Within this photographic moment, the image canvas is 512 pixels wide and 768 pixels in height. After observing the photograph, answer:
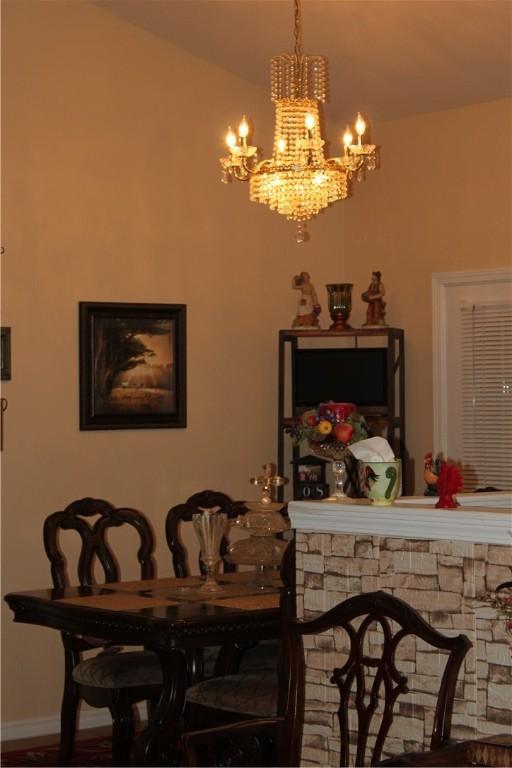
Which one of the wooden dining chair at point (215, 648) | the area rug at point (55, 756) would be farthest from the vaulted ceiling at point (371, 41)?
the area rug at point (55, 756)

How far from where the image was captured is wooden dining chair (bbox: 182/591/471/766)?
2896mm

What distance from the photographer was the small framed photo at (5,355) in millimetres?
6043

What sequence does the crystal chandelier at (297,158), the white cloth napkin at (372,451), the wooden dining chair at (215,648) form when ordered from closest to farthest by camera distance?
the white cloth napkin at (372,451) < the wooden dining chair at (215,648) < the crystal chandelier at (297,158)

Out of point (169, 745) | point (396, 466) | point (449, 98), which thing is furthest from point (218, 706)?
point (449, 98)

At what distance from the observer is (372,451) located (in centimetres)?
350

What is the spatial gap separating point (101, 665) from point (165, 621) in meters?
0.87

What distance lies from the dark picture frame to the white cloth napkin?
119 inches

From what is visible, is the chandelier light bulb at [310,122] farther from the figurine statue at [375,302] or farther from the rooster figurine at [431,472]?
the figurine statue at [375,302]

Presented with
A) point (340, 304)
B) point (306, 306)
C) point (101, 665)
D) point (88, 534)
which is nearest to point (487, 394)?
point (340, 304)

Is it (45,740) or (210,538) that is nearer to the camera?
(210,538)

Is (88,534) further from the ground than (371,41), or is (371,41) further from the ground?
(371,41)

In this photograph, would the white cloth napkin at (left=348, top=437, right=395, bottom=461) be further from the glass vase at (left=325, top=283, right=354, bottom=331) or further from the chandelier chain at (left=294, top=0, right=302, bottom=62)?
the glass vase at (left=325, top=283, right=354, bottom=331)

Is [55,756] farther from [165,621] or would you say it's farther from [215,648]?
[165,621]

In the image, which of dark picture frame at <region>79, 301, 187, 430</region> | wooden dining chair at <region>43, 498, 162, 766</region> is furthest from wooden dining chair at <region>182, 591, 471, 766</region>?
dark picture frame at <region>79, 301, 187, 430</region>
